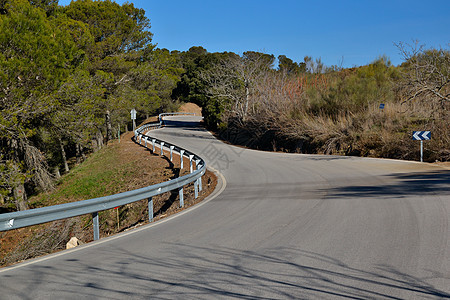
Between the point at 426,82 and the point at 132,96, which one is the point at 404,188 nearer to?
the point at 426,82

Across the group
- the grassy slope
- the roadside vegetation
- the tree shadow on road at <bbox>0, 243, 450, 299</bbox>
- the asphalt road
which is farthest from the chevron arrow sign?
the tree shadow on road at <bbox>0, 243, 450, 299</bbox>

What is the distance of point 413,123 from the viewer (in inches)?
874

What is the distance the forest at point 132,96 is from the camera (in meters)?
16.9

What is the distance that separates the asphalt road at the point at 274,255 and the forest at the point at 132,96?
33.5 feet

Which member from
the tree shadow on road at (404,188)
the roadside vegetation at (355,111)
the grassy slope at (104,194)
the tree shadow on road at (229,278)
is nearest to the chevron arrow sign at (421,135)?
the roadside vegetation at (355,111)

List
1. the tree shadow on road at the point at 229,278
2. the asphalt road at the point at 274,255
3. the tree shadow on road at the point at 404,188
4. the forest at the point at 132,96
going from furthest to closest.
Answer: the forest at the point at 132,96 < the tree shadow on road at the point at 404,188 < the asphalt road at the point at 274,255 < the tree shadow on road at the point at 229,278

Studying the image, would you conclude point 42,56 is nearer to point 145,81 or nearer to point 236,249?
point 236,249

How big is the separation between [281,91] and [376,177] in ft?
69.4

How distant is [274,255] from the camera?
18.5ft

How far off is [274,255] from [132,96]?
3206 centimetres

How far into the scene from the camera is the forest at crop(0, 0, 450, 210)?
1692cm

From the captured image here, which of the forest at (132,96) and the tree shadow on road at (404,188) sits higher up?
the forest at (132,96)

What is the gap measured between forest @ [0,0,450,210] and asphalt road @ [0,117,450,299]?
10.2 meters

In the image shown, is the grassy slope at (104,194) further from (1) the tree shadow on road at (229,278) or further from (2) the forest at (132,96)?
(1) the tree shadow on road at (229,278)
